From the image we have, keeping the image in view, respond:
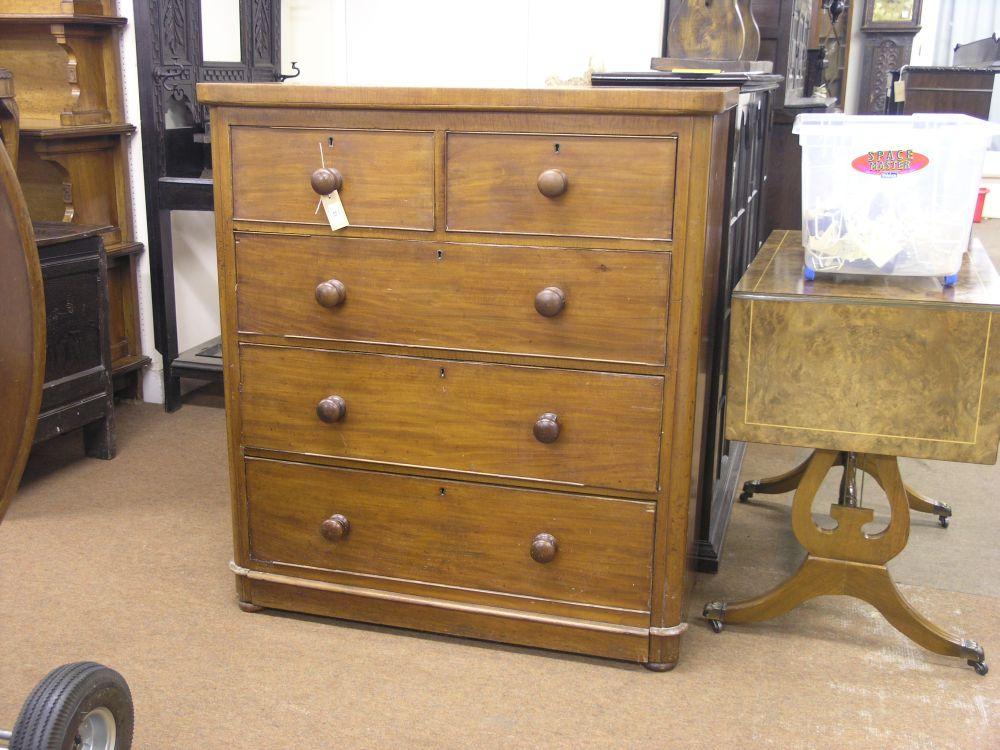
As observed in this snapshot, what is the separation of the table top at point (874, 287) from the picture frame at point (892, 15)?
831cm

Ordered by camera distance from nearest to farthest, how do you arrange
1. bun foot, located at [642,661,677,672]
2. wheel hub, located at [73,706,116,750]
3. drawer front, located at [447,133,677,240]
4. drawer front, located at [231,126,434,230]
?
wheel hub, located at [73,706,116,750]
drawer front, located at [447,133,677,240]
drawer front, located at [231,126,434,230]
bun foot, located at [642,661,677,672]

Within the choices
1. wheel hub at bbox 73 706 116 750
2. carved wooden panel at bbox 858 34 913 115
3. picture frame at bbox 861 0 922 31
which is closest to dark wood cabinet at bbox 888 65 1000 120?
carved wooden panel at bbox 858 34 913 115

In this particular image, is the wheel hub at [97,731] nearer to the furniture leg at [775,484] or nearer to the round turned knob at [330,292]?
the round turned knob at [330,292]

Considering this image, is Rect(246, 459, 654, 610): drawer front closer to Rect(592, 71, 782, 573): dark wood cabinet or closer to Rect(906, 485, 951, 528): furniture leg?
Rect(592, 71, 782, 573): dark wood cabinet

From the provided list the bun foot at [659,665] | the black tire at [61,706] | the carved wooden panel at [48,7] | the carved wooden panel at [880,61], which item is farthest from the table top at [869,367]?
the carved wooden panel at [880,61]

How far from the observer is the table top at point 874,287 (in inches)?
71.9

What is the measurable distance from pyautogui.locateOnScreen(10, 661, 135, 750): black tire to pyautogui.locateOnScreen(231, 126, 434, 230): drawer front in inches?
35.3

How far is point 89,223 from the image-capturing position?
336 centimetres

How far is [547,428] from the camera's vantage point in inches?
75.1

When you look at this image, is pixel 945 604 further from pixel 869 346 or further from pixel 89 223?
pixel 89 223

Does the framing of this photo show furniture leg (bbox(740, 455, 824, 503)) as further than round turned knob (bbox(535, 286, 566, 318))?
Yes

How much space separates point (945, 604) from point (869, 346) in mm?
774

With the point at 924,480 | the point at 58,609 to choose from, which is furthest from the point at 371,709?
the point at 924,480

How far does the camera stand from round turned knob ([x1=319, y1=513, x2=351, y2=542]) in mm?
2088
